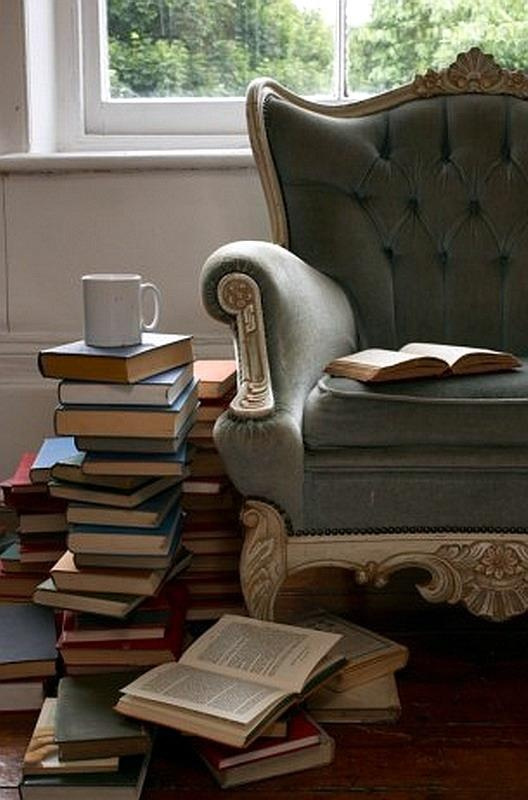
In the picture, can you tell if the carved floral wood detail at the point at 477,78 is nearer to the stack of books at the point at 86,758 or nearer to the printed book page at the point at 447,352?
the printed book page at the point at 447,352

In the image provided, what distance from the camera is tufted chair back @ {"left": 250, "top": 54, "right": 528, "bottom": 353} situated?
2256 mm

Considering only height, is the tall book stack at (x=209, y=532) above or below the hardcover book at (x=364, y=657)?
above

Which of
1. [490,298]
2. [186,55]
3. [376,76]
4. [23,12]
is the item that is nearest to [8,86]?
[23,12]

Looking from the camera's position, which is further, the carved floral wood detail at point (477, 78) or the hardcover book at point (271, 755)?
the carved floral wood detail at point (477, 78)

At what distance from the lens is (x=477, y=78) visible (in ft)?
7.60

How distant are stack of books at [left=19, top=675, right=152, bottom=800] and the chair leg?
0.31 metres

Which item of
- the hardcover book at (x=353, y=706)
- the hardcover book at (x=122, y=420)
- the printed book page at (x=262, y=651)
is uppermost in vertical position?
the hardcover book at (x=122, y=420)

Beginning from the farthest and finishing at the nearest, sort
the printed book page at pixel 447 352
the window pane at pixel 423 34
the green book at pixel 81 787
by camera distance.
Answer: the window pane at pixel 423 34 < the printed book page at pixel 447 352 < the green book at pixel 81 787

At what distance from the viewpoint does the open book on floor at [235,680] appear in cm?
151

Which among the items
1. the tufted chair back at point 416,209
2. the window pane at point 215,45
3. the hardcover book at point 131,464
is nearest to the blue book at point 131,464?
the hardcover book at point 131,464

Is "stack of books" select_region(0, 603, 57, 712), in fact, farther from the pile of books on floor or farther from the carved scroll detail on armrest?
the carved scroll detail on armrest

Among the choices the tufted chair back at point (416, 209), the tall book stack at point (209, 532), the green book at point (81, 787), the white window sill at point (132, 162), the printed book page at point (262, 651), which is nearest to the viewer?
the green book at point (81, 787)

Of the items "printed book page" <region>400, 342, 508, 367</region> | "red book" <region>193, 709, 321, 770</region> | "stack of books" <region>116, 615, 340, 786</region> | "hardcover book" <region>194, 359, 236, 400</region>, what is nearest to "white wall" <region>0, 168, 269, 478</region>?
"hardcover book" <region>194, 359, 236, 400</region>

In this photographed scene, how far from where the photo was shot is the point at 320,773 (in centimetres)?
159
